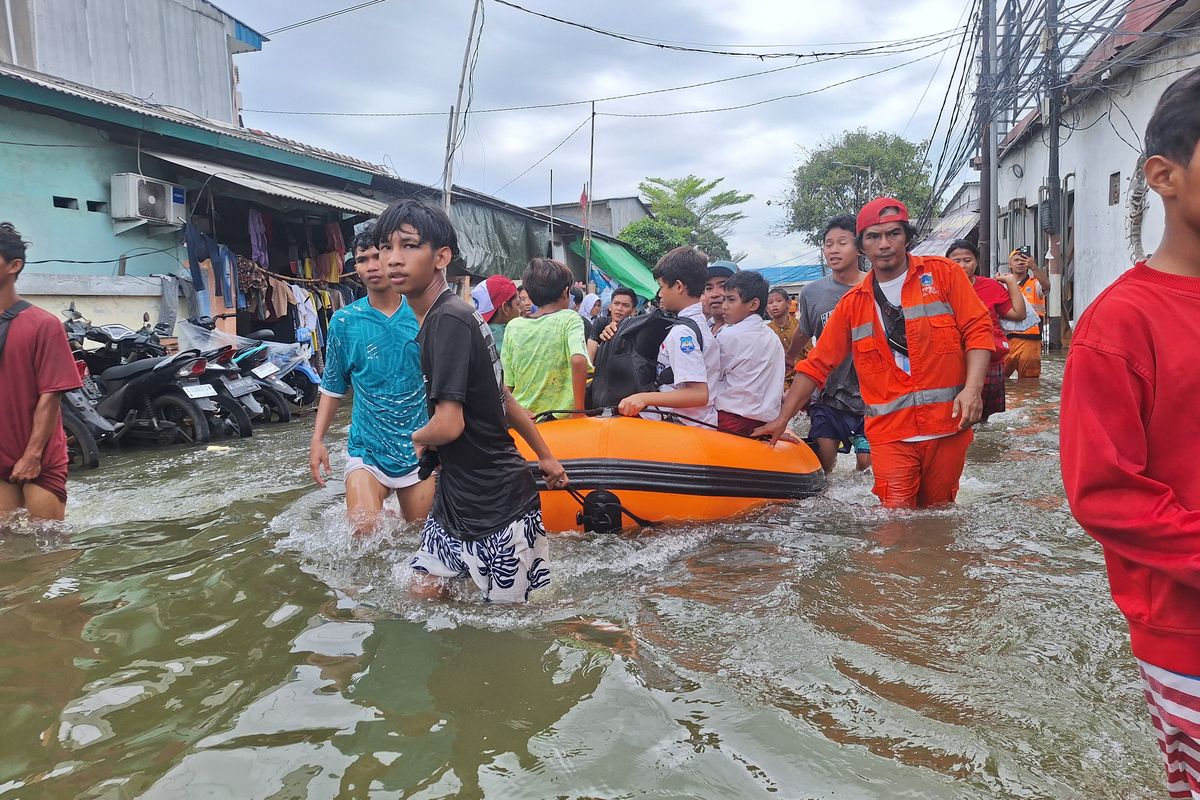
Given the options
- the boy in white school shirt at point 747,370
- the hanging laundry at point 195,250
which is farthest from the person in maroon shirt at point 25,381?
the hanging laundry at point 195,250

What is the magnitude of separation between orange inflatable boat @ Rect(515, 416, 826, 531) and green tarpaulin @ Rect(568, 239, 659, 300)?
1809 centimetres

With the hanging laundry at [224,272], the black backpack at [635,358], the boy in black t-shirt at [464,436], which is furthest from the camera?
the hanging laundry at [224,272]

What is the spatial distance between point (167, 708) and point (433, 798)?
1.07 meters

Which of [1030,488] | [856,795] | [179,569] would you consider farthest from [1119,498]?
[1030,488]

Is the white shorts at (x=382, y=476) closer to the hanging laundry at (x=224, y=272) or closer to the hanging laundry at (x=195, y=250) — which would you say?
the hanging laundry at (x=195, y=250)

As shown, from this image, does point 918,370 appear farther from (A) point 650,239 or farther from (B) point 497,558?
(A) point 650,239

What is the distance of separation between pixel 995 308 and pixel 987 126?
10308 mm

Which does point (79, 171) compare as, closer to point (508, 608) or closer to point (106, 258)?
point (106, 258)

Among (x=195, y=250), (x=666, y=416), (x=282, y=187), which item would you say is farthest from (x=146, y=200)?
(x=666, y=416)

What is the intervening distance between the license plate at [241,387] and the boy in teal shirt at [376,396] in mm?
5159

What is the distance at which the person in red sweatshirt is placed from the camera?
144cm

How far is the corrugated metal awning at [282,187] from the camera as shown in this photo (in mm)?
10453

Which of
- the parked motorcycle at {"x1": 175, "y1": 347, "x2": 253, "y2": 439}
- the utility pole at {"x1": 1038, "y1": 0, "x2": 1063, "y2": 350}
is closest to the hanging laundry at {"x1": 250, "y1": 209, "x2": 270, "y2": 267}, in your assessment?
the parked motorcycle at {"x1": 175, "y1": 347, "x2": 253, "y2": 439}

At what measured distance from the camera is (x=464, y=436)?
3.02m
